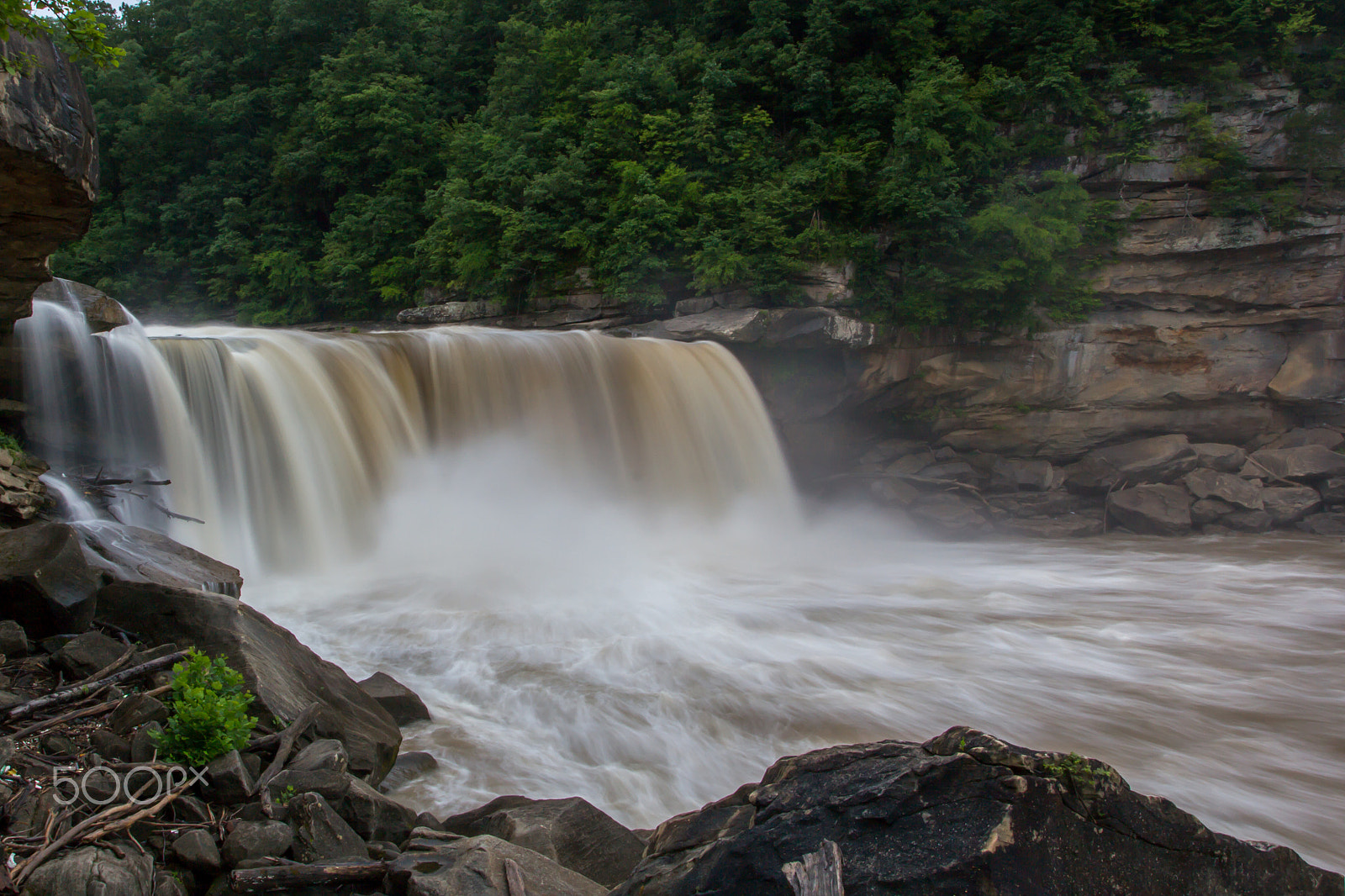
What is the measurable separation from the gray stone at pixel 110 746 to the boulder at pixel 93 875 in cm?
69

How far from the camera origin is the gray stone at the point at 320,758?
3.73 meters

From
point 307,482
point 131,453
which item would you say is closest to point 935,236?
point 307,482

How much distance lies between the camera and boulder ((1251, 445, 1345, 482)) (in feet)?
48.1

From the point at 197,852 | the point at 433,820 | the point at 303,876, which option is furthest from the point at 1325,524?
the point at 197,852

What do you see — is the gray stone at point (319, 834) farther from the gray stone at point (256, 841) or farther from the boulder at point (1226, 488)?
the boulder at point (1226, 488)

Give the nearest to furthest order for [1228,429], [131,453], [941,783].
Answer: [941,783] < [131,453] < [1228,429]

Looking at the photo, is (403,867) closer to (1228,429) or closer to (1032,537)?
(1032,537)

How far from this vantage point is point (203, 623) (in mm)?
4629

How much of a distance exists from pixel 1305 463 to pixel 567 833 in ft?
54.0

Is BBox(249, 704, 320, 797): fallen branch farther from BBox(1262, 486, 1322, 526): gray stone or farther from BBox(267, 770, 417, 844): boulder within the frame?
BBox(1262, 486, 1322, 526): gray stone

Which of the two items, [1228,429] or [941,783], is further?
[1228,429]

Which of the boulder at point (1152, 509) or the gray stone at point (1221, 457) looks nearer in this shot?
the boulder at point (1152, 509)

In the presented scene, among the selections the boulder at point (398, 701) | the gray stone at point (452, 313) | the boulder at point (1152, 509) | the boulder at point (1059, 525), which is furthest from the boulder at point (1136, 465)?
the boulder at point (398, 701)

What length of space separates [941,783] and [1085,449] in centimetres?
1512
